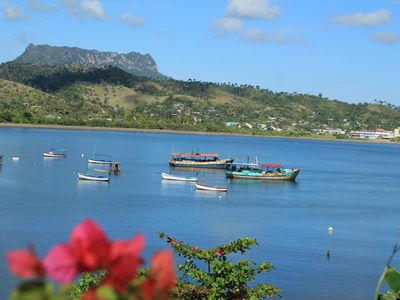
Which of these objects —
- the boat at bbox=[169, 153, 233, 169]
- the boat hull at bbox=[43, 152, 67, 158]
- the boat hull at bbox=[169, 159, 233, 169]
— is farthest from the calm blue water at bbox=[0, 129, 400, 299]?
the boat hull at bbox=[169, 159, 233, 169]

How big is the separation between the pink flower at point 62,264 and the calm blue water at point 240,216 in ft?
73.1

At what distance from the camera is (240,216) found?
150ft

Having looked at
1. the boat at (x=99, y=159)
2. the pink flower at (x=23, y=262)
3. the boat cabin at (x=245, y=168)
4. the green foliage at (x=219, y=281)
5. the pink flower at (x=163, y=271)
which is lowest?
the boat at (x=99, y=159)

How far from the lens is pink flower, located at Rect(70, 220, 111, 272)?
1.28 metres

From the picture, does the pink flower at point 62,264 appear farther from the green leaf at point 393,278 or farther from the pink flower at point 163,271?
the green leaf at point 393,278

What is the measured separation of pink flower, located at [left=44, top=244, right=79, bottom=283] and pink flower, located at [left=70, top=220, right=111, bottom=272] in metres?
0.02

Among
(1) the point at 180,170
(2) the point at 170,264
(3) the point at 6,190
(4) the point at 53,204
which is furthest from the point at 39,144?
Answer: (2) the point at 170,264

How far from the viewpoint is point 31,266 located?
123cm

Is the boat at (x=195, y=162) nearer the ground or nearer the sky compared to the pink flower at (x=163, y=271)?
nearer the ground

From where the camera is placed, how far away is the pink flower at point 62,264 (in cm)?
125

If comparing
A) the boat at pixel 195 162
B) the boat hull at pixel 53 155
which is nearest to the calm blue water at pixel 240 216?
the boat hull at pixel 53 155

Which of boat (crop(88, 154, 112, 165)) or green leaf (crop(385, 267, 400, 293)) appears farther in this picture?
boat (crop(88, 154, 112, 165))

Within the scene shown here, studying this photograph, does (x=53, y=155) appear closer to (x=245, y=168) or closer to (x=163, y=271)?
(x=245, y=168)

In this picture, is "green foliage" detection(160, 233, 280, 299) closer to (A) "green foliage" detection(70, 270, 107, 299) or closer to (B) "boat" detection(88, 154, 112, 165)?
(A) "green foliage" detection(70, 270, 107, 299)
